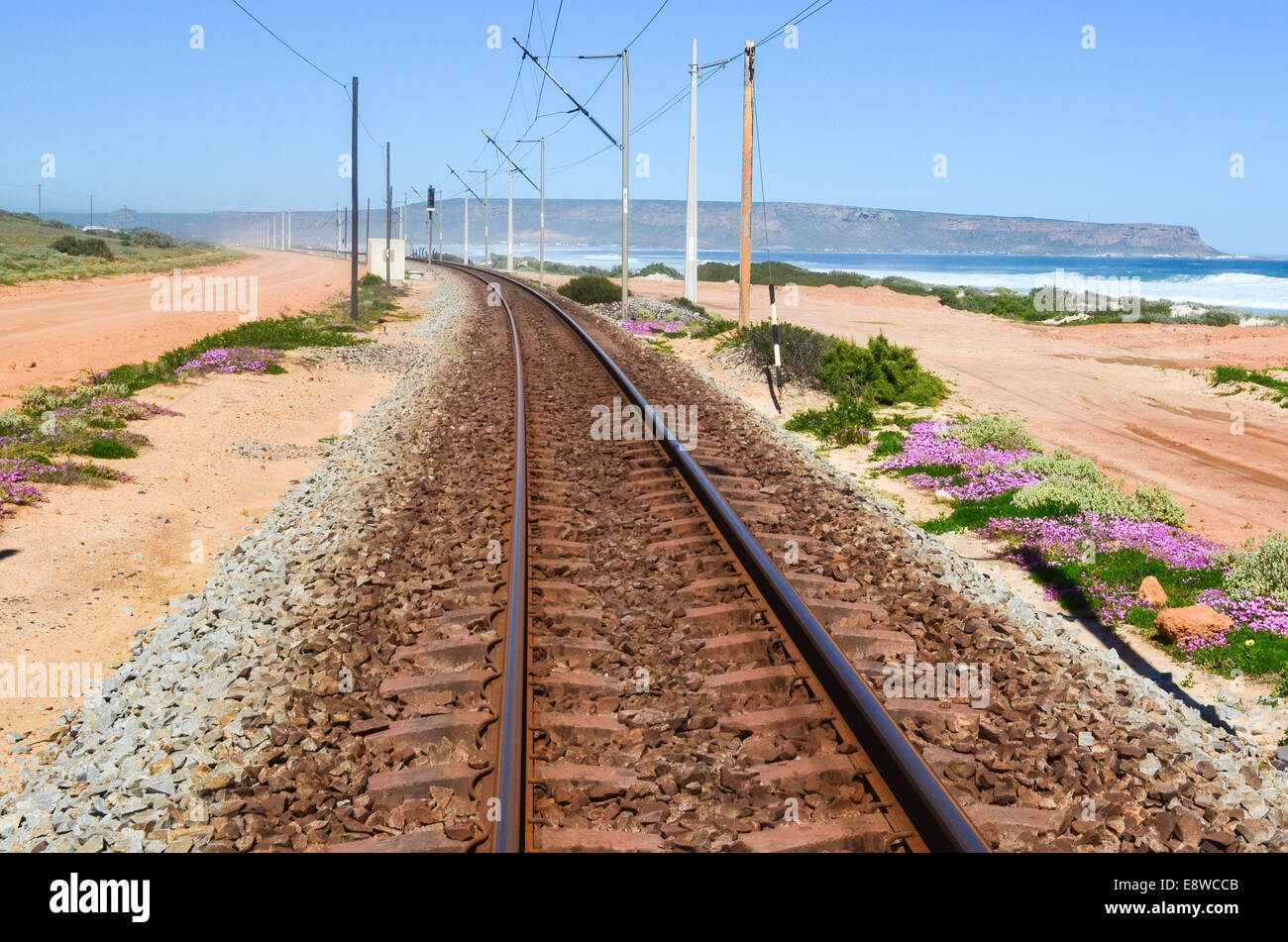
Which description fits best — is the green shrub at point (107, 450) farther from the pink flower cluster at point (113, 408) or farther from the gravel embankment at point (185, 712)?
the gravel embankment at point (185, 712)

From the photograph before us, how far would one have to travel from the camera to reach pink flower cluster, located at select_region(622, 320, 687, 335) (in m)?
34.0

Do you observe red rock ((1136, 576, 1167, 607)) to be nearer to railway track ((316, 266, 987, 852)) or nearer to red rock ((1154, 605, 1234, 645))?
red rock ((1154, 605, 1234, 645))

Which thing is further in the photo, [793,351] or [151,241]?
[151,241]

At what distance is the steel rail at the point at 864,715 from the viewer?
14.6ft

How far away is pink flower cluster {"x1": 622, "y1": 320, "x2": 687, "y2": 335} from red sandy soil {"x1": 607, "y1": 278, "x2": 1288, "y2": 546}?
16.1ft

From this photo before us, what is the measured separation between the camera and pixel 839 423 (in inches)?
650

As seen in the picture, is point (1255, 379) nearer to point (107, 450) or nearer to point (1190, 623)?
point (1190, 623)

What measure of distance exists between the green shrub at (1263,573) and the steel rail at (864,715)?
3691 millimetres

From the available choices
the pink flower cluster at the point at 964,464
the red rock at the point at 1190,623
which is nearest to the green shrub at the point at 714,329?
the pink flower cluster at the point at 964,464

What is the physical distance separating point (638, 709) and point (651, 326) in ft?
99.0

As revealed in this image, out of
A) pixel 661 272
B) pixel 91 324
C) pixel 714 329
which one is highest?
pixel 661 272

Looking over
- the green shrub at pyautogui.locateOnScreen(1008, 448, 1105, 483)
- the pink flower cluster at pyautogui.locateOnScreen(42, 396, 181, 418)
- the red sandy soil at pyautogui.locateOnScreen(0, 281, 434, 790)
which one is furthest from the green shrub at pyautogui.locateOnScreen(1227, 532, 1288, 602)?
the pink flower cluster at pyautogui.locateOnScreen(42, 396, 181, 418)

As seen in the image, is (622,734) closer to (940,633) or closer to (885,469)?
(940,633)

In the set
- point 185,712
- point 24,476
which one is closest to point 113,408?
point 24,476
